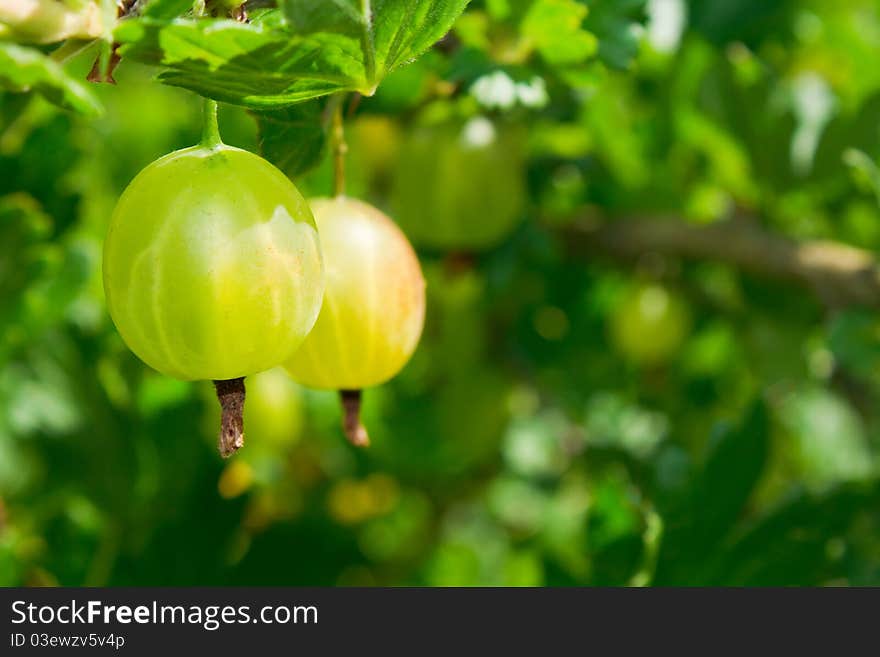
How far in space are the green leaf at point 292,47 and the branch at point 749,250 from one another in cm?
78

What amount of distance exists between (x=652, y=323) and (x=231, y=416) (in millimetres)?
946

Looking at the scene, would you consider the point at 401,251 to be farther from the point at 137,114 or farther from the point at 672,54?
the point at 137,114

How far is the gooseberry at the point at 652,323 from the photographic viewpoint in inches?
55.3

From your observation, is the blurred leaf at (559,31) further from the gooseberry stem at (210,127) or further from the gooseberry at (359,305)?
the gooseberry stem at (210,127)

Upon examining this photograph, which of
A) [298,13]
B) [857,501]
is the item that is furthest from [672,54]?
[298,13]

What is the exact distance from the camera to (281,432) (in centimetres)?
141

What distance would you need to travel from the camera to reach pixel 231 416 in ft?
1.86

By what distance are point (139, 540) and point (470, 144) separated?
0.64 m

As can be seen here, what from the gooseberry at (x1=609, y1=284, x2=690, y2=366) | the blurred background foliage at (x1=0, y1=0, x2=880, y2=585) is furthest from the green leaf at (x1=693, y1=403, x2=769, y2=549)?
the gooseberry at (x1=609, y1=284, x2=690, y2=366)

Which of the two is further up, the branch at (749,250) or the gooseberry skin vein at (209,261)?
the gooseberry skin vein at (209,261)

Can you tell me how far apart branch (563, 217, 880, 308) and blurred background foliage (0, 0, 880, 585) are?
0.02 metres

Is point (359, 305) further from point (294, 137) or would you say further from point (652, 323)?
point (652, 323)

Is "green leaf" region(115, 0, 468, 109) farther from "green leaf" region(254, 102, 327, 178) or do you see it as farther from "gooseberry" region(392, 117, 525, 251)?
"gooseberry" region(392, 117, 525, 251)

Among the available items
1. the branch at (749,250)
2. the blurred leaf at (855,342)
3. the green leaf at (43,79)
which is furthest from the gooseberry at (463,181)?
the green leaf at (43,79)
